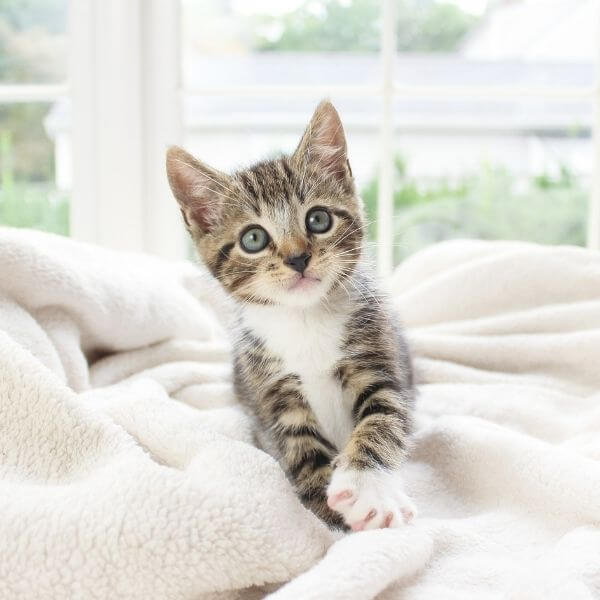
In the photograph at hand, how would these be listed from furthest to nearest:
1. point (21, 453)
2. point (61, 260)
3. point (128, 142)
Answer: point (128, 142) < point (61, 260) < point (21, 453)

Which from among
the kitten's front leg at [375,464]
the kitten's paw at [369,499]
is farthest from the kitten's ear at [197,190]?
the kitten's paw at [369,499]

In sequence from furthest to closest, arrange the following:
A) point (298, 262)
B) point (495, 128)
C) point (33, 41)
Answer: point (495, 128), point (33, 41), point (298, 262)

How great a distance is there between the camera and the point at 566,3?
9.07 feet

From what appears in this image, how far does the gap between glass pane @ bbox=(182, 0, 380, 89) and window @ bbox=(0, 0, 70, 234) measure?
1.40 ft

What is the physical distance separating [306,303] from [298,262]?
0.07m

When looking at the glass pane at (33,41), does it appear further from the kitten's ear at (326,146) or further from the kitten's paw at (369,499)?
the kitten's paw at (369,499)

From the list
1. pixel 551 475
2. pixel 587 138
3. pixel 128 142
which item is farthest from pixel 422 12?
pixel 551 475

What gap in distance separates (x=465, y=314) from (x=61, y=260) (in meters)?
0.95

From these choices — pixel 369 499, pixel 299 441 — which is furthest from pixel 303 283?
pixel 369 499

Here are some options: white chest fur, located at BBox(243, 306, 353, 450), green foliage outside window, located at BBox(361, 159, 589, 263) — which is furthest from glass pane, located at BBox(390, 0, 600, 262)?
white chest fur, located at BBox(243, 306, 353, 450)

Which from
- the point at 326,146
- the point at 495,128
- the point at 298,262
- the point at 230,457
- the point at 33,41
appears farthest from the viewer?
the point at 495,128

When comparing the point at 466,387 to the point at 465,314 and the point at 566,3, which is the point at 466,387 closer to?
the point at 465,314

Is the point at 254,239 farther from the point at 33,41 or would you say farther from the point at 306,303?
the point at 33,41

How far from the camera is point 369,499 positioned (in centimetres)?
108
